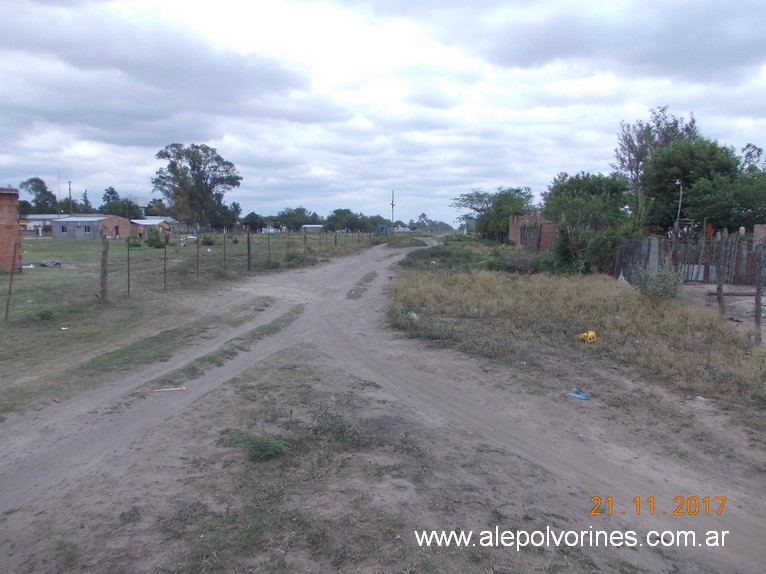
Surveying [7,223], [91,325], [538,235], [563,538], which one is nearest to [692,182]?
[538,235]

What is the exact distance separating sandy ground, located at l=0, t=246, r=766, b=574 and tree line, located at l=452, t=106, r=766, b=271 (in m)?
13.7

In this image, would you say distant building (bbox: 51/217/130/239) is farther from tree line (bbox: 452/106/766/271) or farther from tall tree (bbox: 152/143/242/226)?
tree line (bbox: 452/106/766/271)

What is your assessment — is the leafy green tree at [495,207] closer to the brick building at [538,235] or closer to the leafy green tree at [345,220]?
the brick building at [538,235]

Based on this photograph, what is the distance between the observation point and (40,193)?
103 metres

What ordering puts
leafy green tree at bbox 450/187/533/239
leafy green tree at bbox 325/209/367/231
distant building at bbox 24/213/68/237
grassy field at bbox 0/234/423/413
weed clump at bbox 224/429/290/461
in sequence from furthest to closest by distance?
leafy green tree at bbox 325/209/367/231 → distant building at bbox 24/213/68/237 → leafy green tree at bbox 450/187/533/239 → grassy field at bbox 0/234/423/413 → weed clump at bbox 224/429/290/461

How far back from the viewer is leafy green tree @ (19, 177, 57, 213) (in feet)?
334

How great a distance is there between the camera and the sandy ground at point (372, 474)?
146 inches

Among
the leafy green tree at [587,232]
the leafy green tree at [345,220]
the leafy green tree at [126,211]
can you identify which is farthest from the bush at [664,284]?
the leafy green tree at [345,220]

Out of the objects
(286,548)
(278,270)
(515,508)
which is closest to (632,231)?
(278,270)

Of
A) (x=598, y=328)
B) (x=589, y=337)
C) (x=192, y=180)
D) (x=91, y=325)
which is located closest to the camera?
(x=589, y=337)

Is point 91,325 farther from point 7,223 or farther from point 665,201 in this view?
point 665,201

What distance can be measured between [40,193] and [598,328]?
115m

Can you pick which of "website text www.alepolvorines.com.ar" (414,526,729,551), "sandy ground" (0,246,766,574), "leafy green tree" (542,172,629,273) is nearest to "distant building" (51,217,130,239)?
"leafy green tree" (542,172,629,273)

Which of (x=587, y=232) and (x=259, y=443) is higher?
(x=587, y=232)
